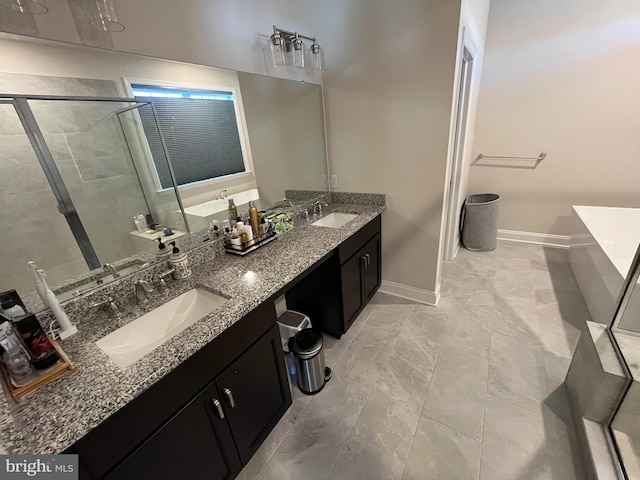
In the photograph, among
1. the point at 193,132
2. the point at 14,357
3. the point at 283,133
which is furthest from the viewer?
the point at 283,133

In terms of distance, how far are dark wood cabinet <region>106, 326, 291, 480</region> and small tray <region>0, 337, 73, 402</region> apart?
12.7 inches

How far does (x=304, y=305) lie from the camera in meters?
2.05

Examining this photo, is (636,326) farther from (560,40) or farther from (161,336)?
(560,40)

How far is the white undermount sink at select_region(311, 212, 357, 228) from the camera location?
217 cm

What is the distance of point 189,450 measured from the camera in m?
0.93

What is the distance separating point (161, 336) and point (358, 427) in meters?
1.11

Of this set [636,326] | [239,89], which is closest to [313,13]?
[239,89]

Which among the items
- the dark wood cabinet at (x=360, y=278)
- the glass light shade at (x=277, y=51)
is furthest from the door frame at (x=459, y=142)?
the glass light shade at (x=277, y=51)

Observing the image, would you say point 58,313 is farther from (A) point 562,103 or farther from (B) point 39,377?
(A) point 562,103

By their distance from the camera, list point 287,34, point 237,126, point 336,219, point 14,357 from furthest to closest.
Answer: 1. point 336,219
2. point 287,34
3. point 237,126
4. point 14,357

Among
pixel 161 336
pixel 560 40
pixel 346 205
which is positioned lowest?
pixel 161 336

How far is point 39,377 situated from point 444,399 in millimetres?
1791

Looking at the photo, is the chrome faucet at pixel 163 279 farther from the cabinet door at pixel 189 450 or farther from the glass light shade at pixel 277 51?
the glass light shade at pixel 277 51

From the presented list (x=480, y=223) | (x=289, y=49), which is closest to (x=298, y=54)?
(x=289, y=49)
